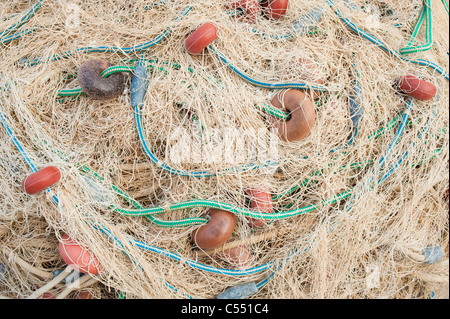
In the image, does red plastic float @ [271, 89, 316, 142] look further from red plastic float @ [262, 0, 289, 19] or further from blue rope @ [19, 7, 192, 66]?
blue rope @ [19, 7, 192, 66]

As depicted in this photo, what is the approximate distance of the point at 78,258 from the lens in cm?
209

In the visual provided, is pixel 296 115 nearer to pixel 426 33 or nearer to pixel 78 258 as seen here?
pixel 426 33

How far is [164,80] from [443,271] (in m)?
2.60

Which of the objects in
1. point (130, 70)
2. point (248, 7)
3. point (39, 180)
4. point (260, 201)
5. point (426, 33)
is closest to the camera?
point (39, 180)

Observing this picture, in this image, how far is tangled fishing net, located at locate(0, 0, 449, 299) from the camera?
2258mm

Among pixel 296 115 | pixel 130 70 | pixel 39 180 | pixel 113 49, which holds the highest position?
pixel 113 49

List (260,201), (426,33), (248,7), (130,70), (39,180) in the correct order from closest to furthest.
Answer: (39,180) < (260,201) < (130,70) < (248,7) < (426,33)

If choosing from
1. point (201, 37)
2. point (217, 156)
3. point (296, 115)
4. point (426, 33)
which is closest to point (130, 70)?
point (201, 37)

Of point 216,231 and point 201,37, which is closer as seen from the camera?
point 216,231

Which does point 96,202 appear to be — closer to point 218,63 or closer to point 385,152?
point 218,63

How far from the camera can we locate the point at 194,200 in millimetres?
2236

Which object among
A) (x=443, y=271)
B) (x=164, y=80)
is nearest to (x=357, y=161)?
(x=443, y=271)

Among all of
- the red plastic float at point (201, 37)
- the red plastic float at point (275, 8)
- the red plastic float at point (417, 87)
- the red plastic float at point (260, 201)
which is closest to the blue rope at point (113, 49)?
the red plastic float at point (201, 37)

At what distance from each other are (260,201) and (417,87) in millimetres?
1444
